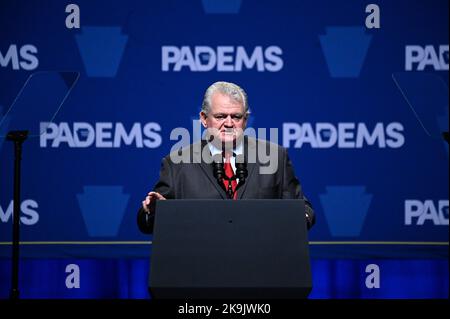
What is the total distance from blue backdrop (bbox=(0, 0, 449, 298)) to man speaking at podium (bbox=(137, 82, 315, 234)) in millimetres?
1528

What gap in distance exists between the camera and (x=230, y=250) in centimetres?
160

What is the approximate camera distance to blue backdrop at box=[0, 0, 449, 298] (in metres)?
4.20

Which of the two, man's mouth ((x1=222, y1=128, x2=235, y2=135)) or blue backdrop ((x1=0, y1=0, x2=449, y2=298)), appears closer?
man's mouth ((x1=222, y1=128, x2=235, y2=135))

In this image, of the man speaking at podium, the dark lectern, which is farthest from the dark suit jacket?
the dark lectern

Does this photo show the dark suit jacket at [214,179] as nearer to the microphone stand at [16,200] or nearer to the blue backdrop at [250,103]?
the microphone stand at [16,200]

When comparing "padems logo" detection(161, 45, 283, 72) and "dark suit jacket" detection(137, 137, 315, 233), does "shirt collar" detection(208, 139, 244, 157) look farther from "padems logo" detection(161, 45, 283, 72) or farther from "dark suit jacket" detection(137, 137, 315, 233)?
"padems logo" detection(161, 45, 283, 72)

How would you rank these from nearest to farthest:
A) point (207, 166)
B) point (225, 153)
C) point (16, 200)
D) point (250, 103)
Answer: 1. point (225, 153)
2. point (207, 166)
3. point (16, 200)
4. point (250, 103)

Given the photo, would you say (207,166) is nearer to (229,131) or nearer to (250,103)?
(229,131)

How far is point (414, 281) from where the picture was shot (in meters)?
4.10

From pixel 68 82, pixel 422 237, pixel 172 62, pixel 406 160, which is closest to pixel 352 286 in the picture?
pixel 422 237

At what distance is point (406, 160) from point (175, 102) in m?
1.41

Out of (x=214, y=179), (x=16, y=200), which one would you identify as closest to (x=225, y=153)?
(x=214, y=179)

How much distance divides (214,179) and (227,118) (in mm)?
251
